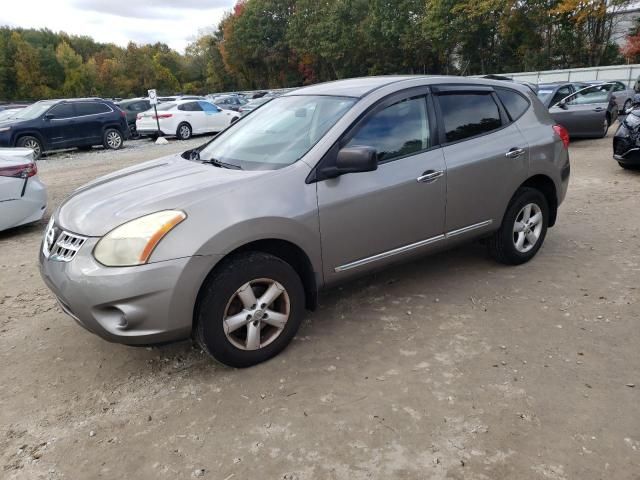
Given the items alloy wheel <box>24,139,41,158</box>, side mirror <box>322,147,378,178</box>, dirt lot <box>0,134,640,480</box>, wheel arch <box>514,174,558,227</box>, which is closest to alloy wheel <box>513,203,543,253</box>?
wheel arch <box>514,174,558,227</box>

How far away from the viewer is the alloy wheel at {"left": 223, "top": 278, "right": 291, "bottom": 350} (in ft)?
10.2

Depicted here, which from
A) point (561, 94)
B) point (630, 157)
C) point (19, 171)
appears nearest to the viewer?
point (19, 171)

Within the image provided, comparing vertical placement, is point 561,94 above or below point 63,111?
below

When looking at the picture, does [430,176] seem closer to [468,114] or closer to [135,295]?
[468,114]

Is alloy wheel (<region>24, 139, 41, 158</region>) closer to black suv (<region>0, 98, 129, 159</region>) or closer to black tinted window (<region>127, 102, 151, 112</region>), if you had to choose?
black suv (<region>0, 98, 129, 159</region>)

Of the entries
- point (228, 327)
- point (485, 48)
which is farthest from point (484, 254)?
point (485, 48)

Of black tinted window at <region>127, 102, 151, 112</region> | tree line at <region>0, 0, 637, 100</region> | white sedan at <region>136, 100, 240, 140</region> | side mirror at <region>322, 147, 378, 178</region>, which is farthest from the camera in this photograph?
tree line at <region>0, 0, 637, 100</region>

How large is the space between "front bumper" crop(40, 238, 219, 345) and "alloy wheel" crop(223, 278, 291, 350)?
0.90ft

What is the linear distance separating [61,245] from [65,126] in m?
13.8

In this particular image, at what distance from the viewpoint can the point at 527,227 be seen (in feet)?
15.6

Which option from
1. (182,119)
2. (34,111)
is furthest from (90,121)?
(182,119)

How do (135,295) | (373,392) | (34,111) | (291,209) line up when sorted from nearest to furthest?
(135,295) < (373,392) < (291,209) < (34,111)

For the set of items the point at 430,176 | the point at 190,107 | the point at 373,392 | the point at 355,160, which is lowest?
the point at 373,392

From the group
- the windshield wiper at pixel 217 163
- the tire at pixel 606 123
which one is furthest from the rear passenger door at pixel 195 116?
the windshield wiper at pixel 217 163
